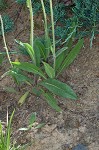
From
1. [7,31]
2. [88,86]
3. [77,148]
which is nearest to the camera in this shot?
[77,148]

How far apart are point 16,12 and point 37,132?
1.12 metres

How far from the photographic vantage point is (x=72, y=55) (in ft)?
8.04

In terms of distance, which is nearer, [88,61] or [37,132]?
[37,132]

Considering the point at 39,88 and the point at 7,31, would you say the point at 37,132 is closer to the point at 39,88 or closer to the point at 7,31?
the point at 39,88

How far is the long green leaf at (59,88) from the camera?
2.31m

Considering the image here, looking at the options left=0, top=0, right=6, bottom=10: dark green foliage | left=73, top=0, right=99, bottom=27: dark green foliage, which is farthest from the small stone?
left=0, top=0, right=6, bottom=10: dark green foliage

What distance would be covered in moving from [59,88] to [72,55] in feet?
0.85

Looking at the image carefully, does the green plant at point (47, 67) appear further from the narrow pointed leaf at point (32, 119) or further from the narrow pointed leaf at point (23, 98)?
the narrow pointed leaf at point (32, 119)

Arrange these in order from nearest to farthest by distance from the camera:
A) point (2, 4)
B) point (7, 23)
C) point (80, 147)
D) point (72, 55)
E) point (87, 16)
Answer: point (80, 147), point (72, 55), point (87, 16), point (7, 23), point (2, 4)

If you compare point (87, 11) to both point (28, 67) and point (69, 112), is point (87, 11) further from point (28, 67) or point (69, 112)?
point (69, 112)

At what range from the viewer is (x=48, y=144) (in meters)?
2.25

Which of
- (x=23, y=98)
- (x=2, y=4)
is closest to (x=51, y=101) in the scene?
(x=23, y=98)

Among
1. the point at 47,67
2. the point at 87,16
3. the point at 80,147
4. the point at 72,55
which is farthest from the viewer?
the point at 87,16

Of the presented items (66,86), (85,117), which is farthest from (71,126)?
(66,86)
